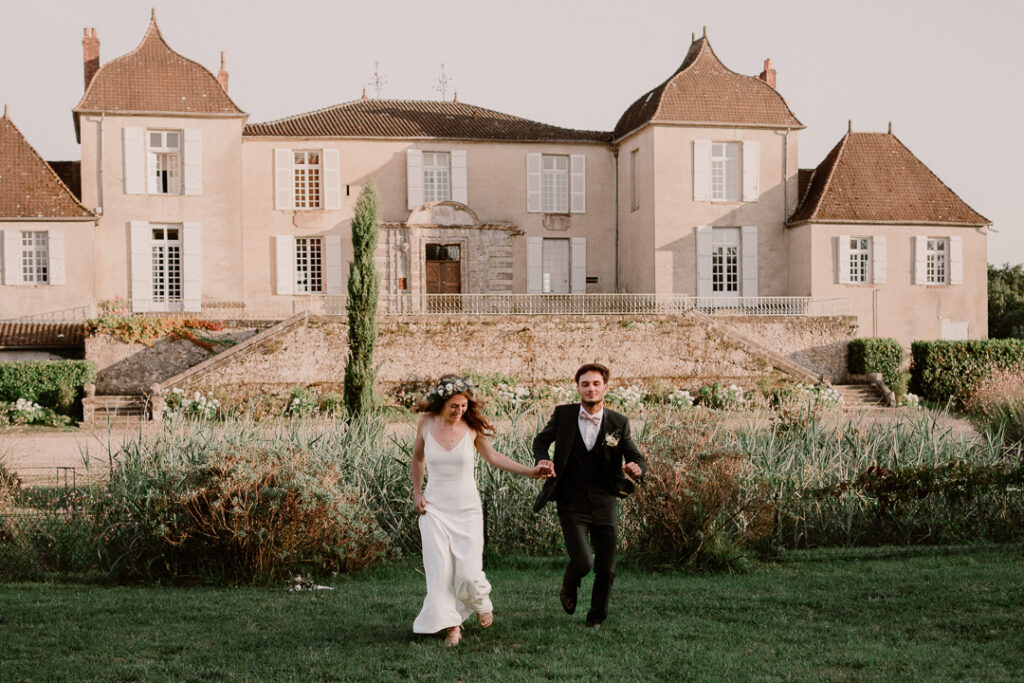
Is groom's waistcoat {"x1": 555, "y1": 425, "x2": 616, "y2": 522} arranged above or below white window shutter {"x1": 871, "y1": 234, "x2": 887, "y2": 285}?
below

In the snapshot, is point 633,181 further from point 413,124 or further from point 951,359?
point 951,359

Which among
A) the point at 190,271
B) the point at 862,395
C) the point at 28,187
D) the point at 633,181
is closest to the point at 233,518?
the point at 862,395

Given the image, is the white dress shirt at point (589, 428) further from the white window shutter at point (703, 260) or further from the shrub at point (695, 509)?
the white window shutter at point (703, 260)

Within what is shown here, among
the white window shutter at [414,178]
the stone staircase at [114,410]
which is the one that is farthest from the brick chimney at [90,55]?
the stone staircase at [114,410]

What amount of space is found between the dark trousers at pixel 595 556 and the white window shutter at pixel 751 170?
2179 centimetres

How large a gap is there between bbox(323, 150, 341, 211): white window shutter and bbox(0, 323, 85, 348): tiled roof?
A: 7.04 m

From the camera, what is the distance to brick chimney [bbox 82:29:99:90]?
25.2 m

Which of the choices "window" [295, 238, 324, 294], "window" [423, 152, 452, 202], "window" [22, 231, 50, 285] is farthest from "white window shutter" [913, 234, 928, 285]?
"window" [22, 231, 50, 285]

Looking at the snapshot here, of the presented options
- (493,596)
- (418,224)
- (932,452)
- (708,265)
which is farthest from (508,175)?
(493,596)

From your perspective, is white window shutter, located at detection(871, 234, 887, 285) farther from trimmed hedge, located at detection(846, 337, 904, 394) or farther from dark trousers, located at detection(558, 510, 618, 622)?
dark trousers, located at detection(558, 510, 618, 622)

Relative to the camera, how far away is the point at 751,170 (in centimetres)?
2619

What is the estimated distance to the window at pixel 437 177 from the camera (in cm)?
2655

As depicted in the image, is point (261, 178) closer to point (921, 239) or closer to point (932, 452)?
point (921, 239)

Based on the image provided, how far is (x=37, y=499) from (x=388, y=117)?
2020 centimetres
